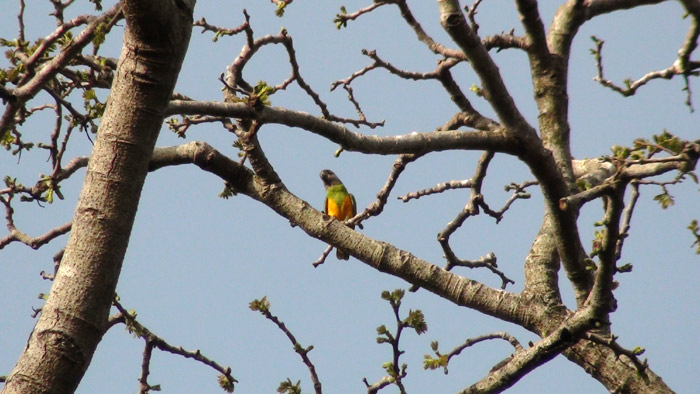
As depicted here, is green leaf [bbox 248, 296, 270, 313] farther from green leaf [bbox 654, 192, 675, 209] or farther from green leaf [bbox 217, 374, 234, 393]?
green leaf [bbox 654, 192, 675, 209]

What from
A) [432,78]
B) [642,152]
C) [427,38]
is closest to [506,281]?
[432,78]

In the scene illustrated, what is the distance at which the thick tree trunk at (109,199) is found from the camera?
6.95ft

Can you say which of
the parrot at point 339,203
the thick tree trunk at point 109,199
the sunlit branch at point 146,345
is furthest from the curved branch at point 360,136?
the parrot at point 339,203

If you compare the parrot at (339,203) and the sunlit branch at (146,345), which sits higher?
the parrot at (339,203)

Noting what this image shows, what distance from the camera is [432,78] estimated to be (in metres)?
4.64

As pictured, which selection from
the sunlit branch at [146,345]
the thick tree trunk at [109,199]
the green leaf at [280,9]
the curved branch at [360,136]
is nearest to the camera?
the thick tree trunk at [109,199]

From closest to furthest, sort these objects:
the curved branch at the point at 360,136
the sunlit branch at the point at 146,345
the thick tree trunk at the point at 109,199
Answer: the thick tree trunk at the point at 109,199, the curved branch at the point at 360,136, the sunlit branch at the point at 146,345

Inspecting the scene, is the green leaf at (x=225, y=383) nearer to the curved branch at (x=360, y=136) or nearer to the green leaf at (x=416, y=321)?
the green leaf at (x=416, y=321)

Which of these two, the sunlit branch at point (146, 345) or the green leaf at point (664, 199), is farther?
the sunlit branch at point (146, 345)

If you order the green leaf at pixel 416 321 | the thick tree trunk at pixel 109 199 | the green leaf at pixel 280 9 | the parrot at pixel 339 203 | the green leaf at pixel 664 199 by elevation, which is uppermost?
the parrot at pixel 339 203

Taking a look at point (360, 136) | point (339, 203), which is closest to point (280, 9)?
point (360, 136)

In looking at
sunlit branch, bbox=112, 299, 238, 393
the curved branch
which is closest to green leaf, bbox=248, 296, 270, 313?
sunlit branch, bbox=112, 299, 238, 393

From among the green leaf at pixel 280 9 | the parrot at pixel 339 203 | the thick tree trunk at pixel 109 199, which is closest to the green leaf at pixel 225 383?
the thick tree trunk at pixel 109 199

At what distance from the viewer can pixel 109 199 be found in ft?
7.44
